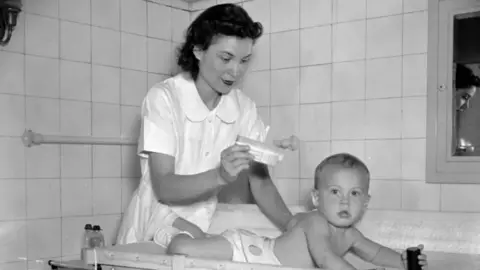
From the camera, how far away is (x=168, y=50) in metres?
3.08

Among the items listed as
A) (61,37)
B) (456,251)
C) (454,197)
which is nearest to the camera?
(456,251)

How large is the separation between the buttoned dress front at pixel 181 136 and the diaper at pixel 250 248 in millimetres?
406

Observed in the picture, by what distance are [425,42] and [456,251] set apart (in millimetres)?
935

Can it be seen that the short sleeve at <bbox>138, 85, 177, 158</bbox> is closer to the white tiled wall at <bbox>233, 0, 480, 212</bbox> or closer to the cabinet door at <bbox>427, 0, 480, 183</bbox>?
the white tiled wall at <bbox>233, 0, 480, 212</bbox>

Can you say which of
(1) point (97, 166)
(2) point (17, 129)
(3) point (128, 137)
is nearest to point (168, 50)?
(3) point (128, 137)

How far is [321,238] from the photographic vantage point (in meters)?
1.65

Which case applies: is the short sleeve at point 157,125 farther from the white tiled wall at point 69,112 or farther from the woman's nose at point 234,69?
the white tiled wall at point 69,112

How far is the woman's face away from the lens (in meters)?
2.04

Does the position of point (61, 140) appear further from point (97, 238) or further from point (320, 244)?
point (320, 244)

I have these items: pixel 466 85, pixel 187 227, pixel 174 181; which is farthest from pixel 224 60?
pixel 466 85

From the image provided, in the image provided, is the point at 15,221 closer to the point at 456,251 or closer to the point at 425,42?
the point at 456,251

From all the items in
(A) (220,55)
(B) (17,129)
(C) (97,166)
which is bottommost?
(C) (97,166)

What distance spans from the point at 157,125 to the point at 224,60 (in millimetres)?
328

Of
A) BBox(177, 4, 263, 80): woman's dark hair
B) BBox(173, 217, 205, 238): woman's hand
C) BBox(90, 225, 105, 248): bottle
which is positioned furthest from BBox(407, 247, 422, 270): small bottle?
BBox(90, 225, 105, 248): bottle
